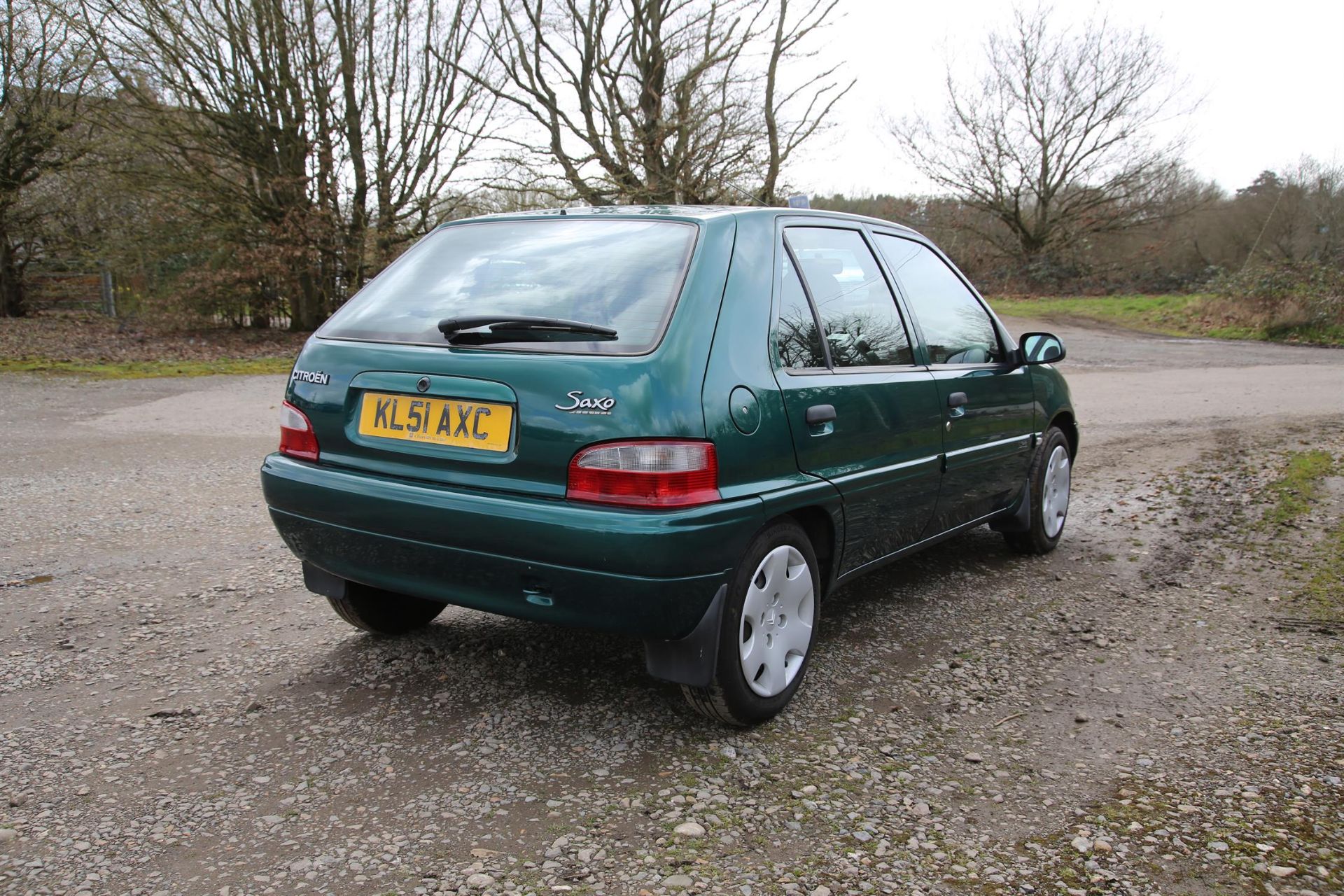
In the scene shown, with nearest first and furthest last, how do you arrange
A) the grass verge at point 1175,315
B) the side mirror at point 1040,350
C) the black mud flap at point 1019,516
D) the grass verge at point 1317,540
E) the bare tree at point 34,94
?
the grass verge at point 1317,540 < the side mirror at point 1040,350 < the black mud flap at point 1019,516 < the bare tree at point 34,94 < the grass verge at point 1175,315

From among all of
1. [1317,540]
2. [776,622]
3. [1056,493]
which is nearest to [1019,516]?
[1056,493]

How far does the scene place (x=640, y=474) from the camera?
2719 mm

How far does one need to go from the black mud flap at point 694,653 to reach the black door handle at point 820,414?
644 mm

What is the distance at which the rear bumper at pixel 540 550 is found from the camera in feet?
8.87

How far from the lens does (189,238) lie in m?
16.8

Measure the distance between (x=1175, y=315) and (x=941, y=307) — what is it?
74.1ft

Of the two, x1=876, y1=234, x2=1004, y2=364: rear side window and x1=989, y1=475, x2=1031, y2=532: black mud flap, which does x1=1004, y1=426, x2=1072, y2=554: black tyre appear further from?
x1=876, y1=234, x2=1004, y2=364: rear side window

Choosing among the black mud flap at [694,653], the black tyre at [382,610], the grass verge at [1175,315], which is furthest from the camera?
the grass verge at [1175,315]

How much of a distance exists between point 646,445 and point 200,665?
199 cm

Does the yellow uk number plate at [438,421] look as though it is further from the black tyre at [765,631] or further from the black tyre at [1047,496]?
the black tyre at [1047,496]

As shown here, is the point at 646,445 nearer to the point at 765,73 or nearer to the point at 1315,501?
the point at 1315,501

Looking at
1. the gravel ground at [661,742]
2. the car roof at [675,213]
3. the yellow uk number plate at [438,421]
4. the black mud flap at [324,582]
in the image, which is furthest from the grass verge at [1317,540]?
the black mud flap at [324,582]

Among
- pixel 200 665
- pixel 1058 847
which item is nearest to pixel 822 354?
pixel 1058 847

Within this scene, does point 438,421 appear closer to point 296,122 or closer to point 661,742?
point 661,742
